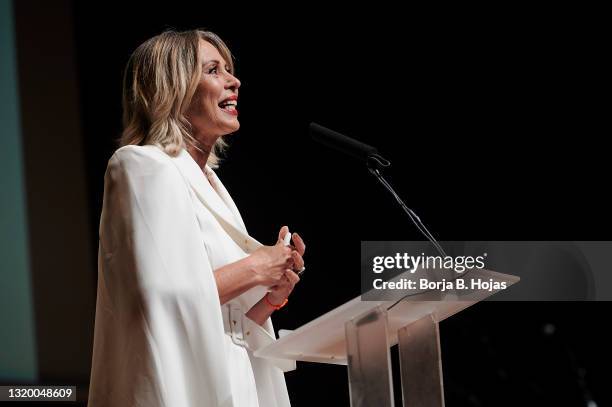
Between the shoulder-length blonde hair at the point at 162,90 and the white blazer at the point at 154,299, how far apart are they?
185mm

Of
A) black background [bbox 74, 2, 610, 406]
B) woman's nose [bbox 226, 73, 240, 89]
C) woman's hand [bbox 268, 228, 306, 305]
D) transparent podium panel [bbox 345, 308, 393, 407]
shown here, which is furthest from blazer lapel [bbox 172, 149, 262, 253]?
black background [bbox 74, 2, 610, 406]

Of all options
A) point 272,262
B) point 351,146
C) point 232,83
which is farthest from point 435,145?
point 272,262

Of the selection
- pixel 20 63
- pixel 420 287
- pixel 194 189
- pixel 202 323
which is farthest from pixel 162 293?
pixel 20 63

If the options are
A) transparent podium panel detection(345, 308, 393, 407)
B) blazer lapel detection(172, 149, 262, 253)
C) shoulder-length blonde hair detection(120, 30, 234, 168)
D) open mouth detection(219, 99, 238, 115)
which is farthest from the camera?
open mouth detection(219, 99, 238, 115)

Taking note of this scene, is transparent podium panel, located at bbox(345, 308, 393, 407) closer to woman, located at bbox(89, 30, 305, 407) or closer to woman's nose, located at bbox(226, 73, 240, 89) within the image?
woman, located at bbox(89, 30, 305, 407)

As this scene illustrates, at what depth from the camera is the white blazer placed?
5.15ft

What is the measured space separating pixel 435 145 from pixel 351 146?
5.32 ft

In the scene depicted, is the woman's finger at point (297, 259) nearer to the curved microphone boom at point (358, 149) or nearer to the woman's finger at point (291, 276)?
the woman's finger at point (291, 276)

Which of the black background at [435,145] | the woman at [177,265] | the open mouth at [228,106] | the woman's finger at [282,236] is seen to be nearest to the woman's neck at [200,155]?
the woman at [177,265]

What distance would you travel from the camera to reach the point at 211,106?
205 centimetres

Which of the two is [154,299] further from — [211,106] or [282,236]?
[211,106]

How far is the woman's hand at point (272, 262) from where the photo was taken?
176 cm

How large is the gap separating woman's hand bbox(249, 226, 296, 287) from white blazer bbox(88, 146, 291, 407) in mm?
130

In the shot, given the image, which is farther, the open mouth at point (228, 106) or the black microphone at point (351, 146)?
the open mouth at point (228, 106)
